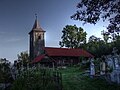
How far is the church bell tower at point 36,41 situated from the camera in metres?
79.9

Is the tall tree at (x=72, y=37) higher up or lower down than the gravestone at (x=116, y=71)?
higher up

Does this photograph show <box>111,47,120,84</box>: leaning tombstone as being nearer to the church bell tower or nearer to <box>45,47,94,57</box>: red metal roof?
<box>45,47,94,57</box>: red metal roof

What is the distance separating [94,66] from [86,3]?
12.6m

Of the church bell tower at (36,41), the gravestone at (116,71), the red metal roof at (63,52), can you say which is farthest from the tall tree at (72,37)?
the gravestone at (116,71)

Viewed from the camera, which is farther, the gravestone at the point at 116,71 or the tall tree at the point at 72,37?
the tall tree at the point at 72,37

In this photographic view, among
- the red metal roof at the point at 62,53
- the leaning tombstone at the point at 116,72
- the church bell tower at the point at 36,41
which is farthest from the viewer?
the church bell tower at the point at 36,41

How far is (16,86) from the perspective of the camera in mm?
15664

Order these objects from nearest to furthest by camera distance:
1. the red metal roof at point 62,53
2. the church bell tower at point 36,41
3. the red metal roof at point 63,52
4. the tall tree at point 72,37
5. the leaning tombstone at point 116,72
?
1. the leaning tombstone at point 116,72
2. the red metal roof at point 62,53
3. the red metal roof at point 63,52
4. the church bell tower at point 36,41
5. the tall tree at point 72,37

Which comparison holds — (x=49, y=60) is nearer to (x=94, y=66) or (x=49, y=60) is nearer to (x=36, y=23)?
(x=36, y=23)

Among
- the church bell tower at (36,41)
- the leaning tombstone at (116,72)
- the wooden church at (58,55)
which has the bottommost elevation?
the leaning tombstone at (116,72)

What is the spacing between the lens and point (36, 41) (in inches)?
3223

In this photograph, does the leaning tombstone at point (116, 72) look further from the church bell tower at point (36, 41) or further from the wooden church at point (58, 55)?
the church bell tower at point (36, 41)

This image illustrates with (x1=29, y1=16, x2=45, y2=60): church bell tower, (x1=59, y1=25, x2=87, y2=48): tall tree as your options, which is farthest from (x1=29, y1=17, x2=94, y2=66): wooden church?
(x1=59, y1=25, x2=87, y2=48): tall tree

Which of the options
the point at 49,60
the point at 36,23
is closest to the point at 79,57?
the point at 49,60
